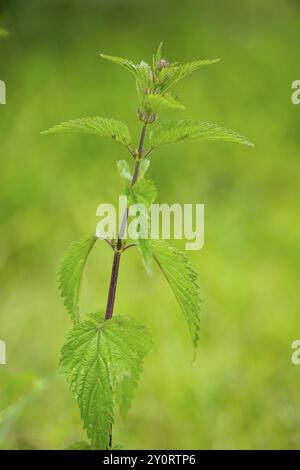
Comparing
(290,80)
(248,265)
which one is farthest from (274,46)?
(248,265)

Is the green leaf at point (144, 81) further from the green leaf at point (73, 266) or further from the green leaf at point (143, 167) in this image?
the green leaf at point (73, 266)

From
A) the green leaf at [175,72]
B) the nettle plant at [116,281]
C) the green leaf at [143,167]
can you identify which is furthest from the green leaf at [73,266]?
the green leaf at [175,72]

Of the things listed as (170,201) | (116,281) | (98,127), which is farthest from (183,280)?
(170,201)

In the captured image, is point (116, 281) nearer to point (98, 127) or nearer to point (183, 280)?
point (183, 280)

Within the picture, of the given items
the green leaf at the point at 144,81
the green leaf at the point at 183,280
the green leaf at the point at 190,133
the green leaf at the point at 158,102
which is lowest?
the green leaf at the point at 183,280

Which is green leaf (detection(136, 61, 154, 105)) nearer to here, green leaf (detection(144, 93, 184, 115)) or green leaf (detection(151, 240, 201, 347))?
green leaf (detection(144, 93, 184, 115))

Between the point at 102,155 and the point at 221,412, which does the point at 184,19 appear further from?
the point at 221,412
